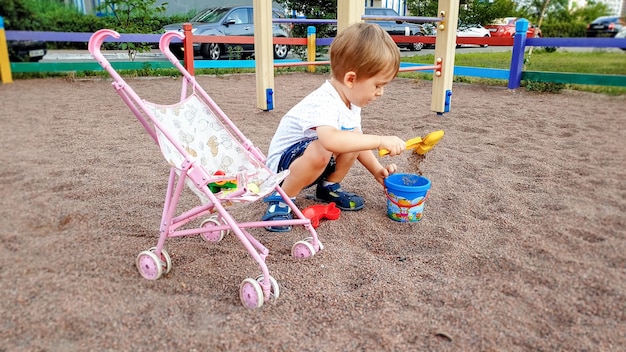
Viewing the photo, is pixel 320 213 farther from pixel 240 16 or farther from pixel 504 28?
pixel 240 16

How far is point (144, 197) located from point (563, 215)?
6.65 ft

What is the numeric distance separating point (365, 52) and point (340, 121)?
0.30m

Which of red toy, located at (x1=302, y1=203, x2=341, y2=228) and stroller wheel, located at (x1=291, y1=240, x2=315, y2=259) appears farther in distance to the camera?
red toy, located at (x1=302, y1=203, x2=341, y2=228)

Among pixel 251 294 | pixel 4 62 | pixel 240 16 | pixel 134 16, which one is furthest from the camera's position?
pixel 240 16

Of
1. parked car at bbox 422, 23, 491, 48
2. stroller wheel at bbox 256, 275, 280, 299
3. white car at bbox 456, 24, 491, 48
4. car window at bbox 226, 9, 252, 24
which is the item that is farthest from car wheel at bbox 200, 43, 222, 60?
stroller wheel at bbox 256, 275, 280, 299

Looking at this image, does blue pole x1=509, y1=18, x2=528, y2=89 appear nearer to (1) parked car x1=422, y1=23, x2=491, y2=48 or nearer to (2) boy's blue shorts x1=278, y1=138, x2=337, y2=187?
A: (1) parked car x1=422, y1=23, x2=491, y2=48

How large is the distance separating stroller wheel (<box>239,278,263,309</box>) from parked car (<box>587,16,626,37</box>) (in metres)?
7.14

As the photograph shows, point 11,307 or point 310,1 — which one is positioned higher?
point 310,1

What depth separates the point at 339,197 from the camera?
2.30 meters

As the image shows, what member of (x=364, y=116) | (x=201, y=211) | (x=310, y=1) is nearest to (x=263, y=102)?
(x=364, y=116)

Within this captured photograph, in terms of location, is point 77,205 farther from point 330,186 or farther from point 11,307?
point 330,186

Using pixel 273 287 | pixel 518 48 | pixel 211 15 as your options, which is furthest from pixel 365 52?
pixel 211 15

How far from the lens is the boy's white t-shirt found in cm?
191

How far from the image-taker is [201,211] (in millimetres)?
1677
